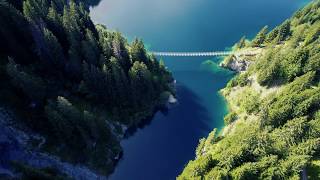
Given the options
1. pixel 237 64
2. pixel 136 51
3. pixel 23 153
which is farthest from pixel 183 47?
pixel 23 153

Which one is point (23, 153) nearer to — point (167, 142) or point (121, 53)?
point (167, 142)

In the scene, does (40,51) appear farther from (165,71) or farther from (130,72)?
(165,71)

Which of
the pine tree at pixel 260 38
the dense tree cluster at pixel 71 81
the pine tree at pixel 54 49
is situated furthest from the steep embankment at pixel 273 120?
the pine tree at pixel 54 49

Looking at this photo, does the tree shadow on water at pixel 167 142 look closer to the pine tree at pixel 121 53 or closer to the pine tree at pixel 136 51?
the pine tree at pixel 121 53

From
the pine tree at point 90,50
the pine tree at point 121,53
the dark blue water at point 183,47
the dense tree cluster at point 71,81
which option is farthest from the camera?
the pine tree at point 121,53

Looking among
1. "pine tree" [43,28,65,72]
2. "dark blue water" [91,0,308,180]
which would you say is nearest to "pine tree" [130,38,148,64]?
"dark blue water" [91,0,308,180]

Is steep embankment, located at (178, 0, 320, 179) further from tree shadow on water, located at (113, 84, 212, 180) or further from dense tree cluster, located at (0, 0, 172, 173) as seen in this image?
dense tree cluster, located at (0, 0, 172, 173)
